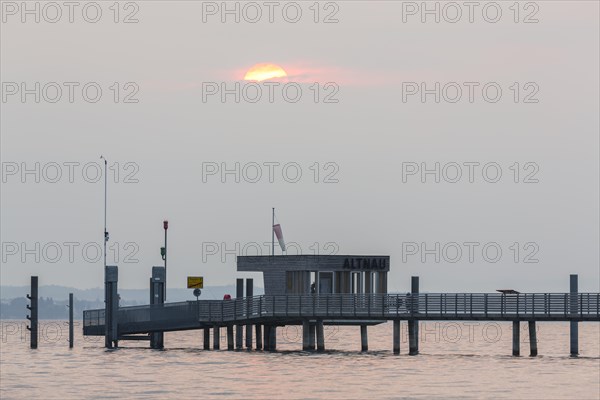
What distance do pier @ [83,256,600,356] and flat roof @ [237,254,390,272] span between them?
12 centimetres

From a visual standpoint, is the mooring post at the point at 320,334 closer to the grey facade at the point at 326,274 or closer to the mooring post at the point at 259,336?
the grey facade at the point at 326,274

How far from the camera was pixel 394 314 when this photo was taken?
258ft

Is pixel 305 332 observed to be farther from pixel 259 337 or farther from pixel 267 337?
pixel 259 337

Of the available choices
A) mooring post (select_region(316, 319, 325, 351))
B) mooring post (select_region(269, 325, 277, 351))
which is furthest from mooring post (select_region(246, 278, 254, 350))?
mooring post (select_region(316, 319, 325, 351))

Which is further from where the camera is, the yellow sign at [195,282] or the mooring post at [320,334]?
the yellow sign at [195,282]

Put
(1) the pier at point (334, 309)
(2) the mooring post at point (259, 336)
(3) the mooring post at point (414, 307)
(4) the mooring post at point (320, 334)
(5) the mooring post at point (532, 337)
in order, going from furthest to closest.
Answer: (2) the mooring post at point (259, 336)
(4) the mooring post at point (320, 334)
(5) the mooring post at point (532, 337)
(3) the mooring post at point (414, 307)
(1) the pier at point (334, 309)

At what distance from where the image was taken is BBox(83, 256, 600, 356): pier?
77.0m

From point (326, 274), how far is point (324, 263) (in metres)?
0.71

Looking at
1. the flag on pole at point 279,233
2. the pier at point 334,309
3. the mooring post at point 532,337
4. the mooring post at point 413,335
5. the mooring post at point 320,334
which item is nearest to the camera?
the pier at point 334,309

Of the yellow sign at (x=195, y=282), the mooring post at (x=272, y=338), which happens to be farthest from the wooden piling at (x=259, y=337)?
the yellow sign at (x=195, y=282)

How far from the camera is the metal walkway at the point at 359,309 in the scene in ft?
252

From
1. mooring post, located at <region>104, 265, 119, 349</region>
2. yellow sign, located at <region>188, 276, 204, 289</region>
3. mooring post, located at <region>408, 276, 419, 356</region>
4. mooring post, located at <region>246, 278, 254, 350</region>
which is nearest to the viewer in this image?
mooring post, located at <region>408, 276, 419, 356</region>

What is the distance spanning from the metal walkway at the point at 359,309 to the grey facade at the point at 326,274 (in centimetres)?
187

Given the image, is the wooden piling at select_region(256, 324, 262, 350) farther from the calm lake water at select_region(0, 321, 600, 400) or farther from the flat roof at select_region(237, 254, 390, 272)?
the flat roof at select_region(237, 254, 390, 272)
